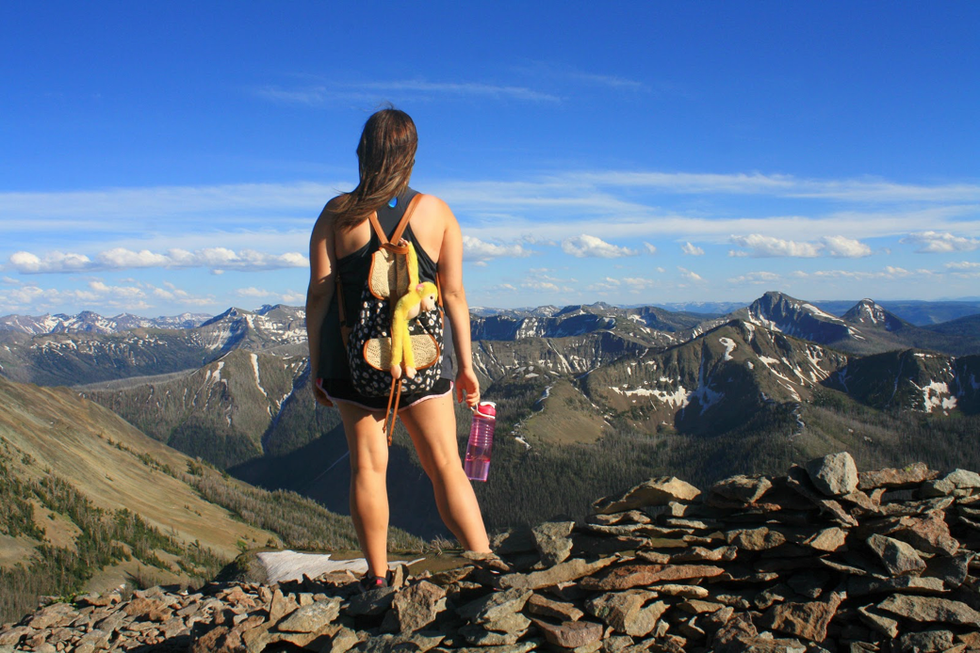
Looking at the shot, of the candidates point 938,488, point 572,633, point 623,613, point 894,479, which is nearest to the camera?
point 572,633

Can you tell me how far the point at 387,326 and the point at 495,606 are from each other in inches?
123

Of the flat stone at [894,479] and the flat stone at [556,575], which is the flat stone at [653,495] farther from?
the flat stone at [894,479]

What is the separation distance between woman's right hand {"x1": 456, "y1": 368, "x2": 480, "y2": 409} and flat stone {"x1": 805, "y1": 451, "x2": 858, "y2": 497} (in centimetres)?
417

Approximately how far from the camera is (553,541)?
7793 millimetres

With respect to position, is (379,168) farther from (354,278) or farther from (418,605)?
(418,605)

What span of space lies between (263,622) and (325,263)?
4219mm

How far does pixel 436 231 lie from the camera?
7.16 m

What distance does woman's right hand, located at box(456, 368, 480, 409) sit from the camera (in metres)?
7.43

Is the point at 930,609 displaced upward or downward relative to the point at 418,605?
upward

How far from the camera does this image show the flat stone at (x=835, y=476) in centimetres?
758

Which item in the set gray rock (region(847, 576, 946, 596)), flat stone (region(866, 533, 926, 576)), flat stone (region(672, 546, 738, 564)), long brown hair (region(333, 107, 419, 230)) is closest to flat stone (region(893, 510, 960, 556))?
flat stone (region(866, 533, 926, 576))

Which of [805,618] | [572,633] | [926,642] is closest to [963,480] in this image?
[926,642]

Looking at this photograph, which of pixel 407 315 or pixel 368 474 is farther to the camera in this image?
pixel 368 474

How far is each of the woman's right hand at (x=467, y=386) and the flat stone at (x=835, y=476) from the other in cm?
417
